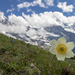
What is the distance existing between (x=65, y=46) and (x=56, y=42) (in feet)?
0.77

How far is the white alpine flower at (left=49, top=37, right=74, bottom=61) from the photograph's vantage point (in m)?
1.91

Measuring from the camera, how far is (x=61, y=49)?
1.96 m

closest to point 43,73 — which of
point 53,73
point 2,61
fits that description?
point 53,73

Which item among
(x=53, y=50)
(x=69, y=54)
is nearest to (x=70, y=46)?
(x=69, y=54)

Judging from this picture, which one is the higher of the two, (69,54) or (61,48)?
(61,48)

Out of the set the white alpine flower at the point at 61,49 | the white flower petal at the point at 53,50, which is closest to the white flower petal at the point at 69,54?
the white alpine flower at the point at 61,49

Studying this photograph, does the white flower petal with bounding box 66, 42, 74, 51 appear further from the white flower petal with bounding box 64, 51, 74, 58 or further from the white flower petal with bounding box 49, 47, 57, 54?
the white flower petal with bounding box 49, 47, 57, 54

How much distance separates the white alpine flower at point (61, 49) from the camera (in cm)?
191

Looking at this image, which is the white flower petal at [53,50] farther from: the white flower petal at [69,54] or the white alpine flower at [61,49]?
the white flower petal at [69,54]

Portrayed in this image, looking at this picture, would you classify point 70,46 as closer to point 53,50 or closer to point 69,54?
point 69,54

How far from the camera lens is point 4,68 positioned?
2.77m

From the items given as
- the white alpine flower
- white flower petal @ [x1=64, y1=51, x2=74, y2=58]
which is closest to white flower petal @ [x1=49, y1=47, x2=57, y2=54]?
the white alpine flower

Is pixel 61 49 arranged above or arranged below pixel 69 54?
above

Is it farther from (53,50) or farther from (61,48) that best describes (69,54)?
(53,50)
